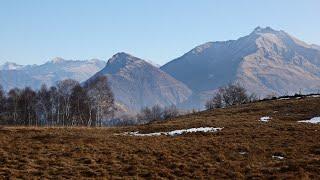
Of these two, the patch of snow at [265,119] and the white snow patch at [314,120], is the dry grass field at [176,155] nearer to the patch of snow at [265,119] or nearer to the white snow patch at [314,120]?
the white snow patch at [314,120]

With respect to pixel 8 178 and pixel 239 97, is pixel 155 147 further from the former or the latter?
pixel 239 97

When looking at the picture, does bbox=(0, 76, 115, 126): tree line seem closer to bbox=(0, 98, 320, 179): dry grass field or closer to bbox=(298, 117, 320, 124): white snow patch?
bbox=(298, 117, 320, 124): white snow patch

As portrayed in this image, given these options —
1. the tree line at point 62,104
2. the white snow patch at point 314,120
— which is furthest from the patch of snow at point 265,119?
the tree line at point 62,104

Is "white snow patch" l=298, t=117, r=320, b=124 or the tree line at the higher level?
the tree line

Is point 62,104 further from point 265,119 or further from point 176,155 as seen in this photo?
point 176,155

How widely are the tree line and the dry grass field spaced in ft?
255

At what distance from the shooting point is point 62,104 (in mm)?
129000

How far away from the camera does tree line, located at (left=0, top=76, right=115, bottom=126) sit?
4796 inches

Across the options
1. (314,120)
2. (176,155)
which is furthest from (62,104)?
(176,155)

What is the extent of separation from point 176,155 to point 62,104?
102 metres

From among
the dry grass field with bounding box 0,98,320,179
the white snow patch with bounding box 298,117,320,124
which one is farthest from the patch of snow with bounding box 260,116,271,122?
the dry grass field with bounding box 0,98,320,179

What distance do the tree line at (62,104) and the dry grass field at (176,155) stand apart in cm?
7760

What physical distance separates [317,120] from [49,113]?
3901 inches

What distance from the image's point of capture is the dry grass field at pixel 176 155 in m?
25.4
